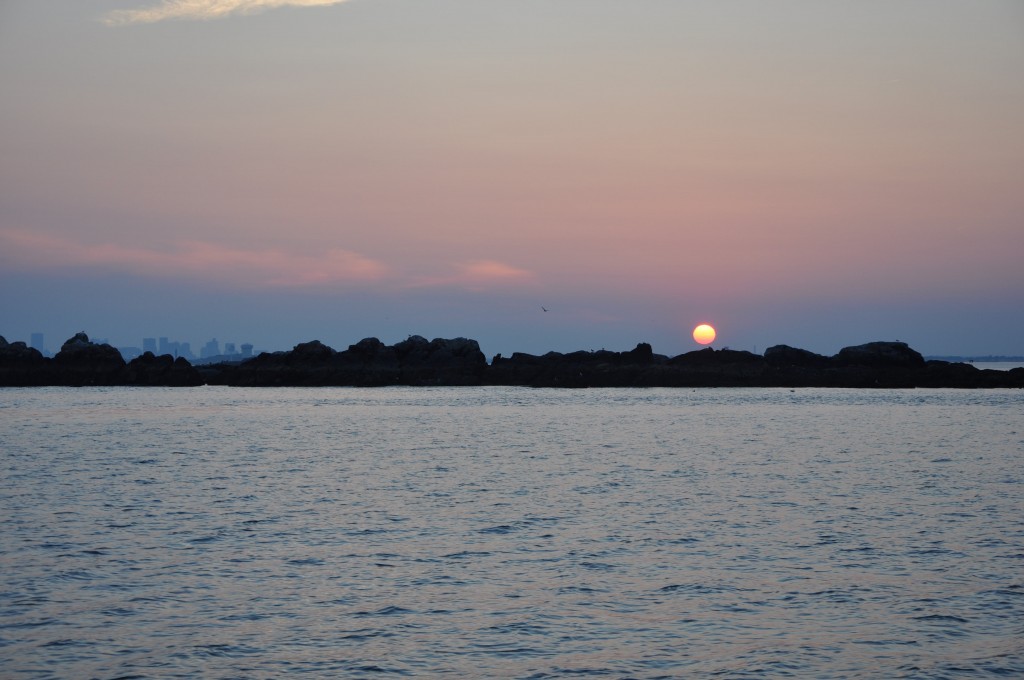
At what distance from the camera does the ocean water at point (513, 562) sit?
54.0ft

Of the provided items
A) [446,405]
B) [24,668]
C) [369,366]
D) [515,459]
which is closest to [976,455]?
[515,459]

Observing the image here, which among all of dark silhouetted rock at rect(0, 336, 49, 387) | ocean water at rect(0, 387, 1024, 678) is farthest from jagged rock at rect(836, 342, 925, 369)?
dark silhouetted rock at rect(0, 336, 49, 387)

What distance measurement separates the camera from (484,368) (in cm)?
17238

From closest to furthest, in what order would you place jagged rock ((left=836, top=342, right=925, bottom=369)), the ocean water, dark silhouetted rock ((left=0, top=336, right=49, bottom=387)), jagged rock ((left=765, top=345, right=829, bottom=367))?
the ocean water → dark silhouetted rock ((left=0, top=336, right=49, bottom=387)) → jagged rock ((left=836, top=342, right=925, bottom=369)) → jagged rock ((left=765, top=345, right=829, bottom=367))

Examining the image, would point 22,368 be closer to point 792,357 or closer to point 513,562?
point 792,357

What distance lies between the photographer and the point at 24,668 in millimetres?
15477

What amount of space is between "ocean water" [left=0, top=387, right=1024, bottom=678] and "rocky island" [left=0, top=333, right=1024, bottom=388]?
350 feet

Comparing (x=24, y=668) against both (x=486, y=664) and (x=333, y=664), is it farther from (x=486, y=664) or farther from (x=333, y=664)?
(x=486, y=664)

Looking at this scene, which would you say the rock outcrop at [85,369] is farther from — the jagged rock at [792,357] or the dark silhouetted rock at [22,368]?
the jagged rock at [792,357]

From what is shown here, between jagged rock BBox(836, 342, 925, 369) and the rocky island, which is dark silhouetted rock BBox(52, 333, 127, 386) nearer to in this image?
the rocky island

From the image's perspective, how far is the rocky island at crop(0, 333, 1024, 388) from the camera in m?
160

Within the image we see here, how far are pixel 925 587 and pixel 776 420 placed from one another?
2672 inches

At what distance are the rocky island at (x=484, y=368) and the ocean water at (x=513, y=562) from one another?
350 feet

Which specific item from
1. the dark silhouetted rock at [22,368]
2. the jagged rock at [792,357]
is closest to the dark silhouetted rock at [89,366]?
the dark silhouetted rock at [22,368]
